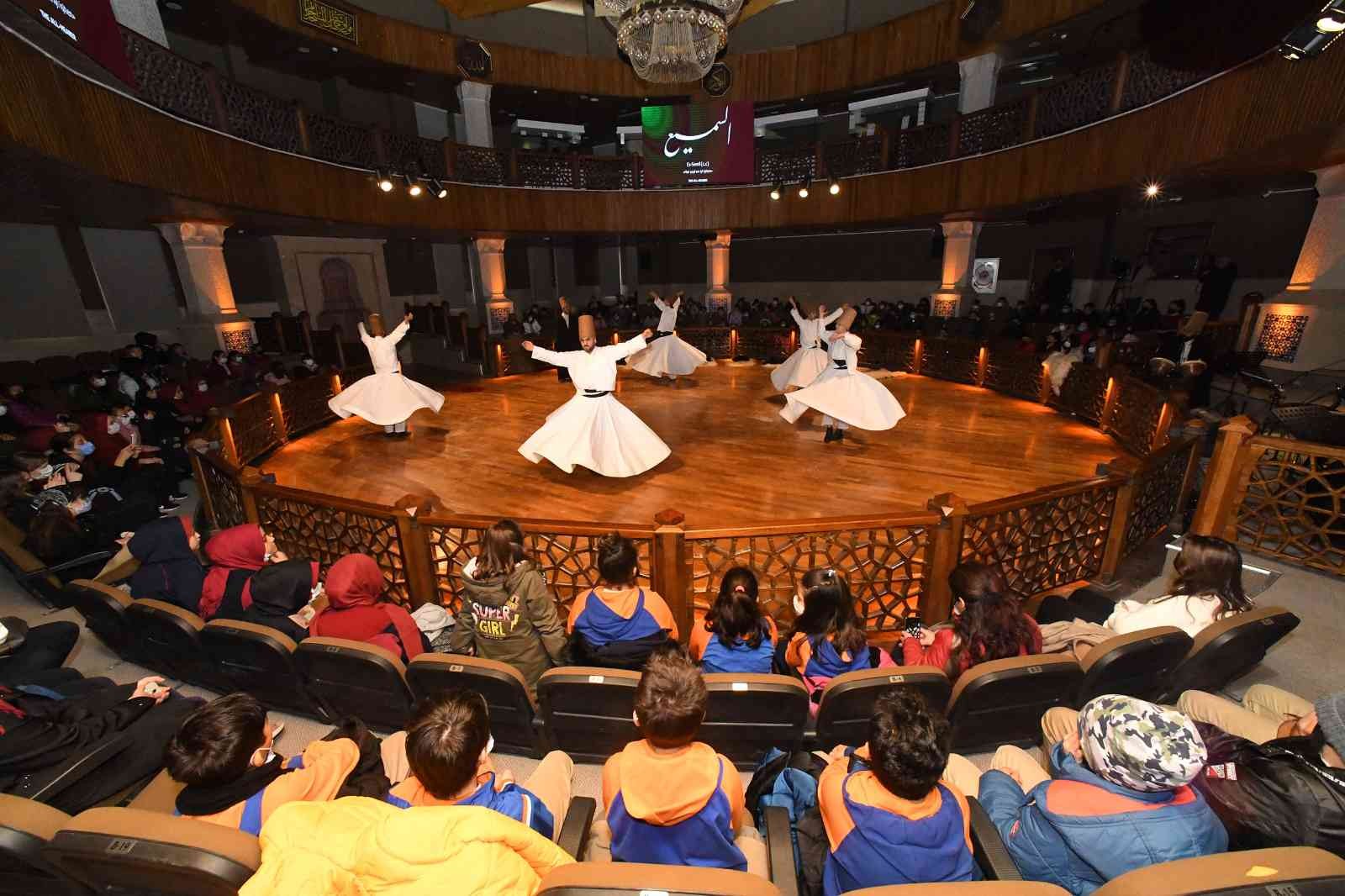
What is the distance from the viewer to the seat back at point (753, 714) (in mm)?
2150

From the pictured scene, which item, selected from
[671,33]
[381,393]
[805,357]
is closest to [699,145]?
[805,357]

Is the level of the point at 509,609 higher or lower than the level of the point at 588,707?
higher

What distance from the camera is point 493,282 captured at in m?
14.2

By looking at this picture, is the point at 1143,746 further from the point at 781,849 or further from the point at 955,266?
the point at 955,266

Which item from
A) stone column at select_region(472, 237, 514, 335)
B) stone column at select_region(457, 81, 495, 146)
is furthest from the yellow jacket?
stone column at select_region(457, 81, 495, 146)

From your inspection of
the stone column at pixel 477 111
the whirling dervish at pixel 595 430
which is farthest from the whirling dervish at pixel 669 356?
the stone column at pixel 477 111

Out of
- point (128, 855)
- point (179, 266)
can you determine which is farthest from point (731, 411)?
point (179, 266)

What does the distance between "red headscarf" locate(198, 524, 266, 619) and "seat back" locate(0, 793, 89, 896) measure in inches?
65.4

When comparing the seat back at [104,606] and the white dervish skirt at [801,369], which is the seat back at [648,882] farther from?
the white dervish skirt at [801,369]

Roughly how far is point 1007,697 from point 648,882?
1.75 m

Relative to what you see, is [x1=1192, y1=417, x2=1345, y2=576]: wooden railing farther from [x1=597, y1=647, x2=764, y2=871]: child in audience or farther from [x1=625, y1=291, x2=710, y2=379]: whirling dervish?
[x1=625, y1=291, x2=710, y2=379]: whirling dervish

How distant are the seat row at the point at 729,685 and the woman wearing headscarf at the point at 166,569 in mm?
384

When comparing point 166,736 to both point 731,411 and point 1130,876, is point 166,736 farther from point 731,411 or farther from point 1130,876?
point 731,411

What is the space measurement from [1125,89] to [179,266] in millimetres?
14459
